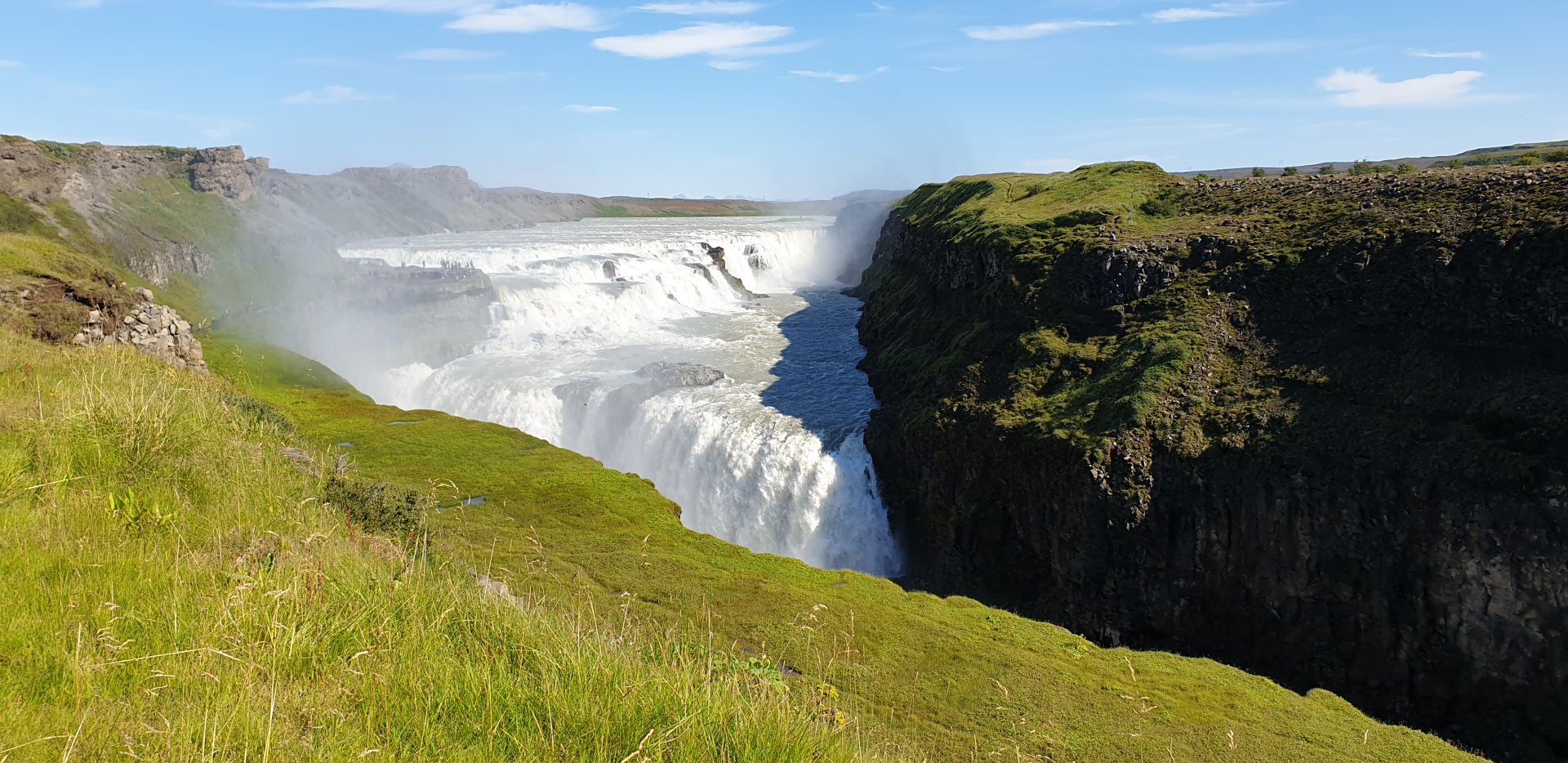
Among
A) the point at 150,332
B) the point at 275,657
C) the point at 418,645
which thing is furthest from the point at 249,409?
the point at 150,332

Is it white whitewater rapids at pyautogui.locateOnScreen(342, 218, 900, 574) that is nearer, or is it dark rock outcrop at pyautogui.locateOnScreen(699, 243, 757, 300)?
white whitewater rapids at pyautogui.locateOnScreen(342, 218, 900, 574)

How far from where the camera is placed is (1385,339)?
953 inches

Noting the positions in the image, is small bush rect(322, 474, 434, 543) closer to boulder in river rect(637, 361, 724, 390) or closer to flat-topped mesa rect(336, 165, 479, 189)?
boulder in river rect(637, 361, 724, 390)

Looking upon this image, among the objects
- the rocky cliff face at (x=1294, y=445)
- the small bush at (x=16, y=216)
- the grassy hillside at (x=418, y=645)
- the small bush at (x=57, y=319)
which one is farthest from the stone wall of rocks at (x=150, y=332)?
the small bush at (x=16, y=216)

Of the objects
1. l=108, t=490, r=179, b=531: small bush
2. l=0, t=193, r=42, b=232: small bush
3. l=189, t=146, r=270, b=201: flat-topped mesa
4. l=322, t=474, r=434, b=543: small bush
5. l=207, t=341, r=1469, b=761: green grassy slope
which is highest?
l=189, t=146, r=270, b=201: flat-topped mesa

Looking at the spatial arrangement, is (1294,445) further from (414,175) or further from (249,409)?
(414,175)

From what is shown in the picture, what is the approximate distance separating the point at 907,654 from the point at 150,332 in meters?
24.0

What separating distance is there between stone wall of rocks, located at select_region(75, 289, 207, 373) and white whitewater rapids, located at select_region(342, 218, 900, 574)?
54.2 feet

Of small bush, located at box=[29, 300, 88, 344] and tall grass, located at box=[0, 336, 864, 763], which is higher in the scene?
small bush, located at box=[29, 300, 88, 344]

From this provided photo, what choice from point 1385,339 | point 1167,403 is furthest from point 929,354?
point 1385,339

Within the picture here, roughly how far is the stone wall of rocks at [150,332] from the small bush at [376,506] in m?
12.2

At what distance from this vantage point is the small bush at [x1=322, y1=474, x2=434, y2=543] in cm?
1200

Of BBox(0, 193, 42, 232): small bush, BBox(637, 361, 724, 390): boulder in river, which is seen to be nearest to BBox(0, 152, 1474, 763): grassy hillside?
BBox(637, 361, 724, 390): boulder in river

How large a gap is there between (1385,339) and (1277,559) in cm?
781
